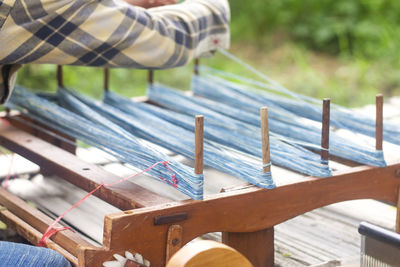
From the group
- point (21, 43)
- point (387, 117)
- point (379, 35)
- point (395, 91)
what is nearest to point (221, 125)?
point (21, 43)

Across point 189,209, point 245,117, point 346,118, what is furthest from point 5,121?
point 346,118

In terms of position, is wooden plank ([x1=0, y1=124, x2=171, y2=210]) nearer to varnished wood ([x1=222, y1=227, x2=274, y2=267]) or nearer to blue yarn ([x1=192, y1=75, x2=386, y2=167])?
varnished wood ([x1=222, y1=227, x2=274, y2=267])

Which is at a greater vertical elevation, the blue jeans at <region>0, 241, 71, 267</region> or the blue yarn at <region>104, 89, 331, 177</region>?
the blue yarn at <region>104, 89, 331, 177</region>

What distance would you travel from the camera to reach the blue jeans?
1490 mm

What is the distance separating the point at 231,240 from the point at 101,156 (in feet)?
4.41

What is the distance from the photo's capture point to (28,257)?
1.51 metres

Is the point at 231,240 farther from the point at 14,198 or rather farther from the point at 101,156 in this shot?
the point at 101,156

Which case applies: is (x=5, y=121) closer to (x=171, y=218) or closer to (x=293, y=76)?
(x=171, y=218)

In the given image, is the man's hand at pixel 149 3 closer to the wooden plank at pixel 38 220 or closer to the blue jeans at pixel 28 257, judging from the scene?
the wooden plank at pixel 38 220

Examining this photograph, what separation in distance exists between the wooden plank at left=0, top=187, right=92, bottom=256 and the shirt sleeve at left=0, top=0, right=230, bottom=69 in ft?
1.38

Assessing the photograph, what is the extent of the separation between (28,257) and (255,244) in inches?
24.3

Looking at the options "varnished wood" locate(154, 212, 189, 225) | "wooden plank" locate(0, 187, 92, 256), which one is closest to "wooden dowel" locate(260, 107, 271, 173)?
"varnished wood" locate(154, 212, 189, 225)

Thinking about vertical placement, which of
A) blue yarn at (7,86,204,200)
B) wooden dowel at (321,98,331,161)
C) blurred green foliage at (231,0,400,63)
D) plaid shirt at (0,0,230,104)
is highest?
plaid shirt at (0,0,230,104)

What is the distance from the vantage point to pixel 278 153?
6.37 ft
